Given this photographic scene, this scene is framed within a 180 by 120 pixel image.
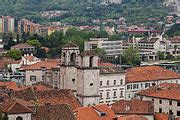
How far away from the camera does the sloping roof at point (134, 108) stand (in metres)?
40.6

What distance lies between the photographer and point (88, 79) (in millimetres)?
45188

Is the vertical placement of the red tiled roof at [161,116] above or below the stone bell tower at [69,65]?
below

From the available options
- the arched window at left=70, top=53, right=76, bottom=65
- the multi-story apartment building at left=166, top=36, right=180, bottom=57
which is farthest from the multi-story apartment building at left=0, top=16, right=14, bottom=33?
the arched window at left=70, top=53, right=76, bottom=65

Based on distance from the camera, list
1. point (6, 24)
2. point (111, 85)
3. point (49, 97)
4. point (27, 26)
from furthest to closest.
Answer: point (6, 24), point (27, 26), point (111, 85), point (49, 97)

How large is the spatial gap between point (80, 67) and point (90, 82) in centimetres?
132

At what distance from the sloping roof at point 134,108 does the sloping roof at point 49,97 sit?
9.22 feet

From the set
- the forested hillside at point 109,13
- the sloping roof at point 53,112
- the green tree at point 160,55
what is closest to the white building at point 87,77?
the sloping roof at point 53,112

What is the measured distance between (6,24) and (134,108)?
409 feet

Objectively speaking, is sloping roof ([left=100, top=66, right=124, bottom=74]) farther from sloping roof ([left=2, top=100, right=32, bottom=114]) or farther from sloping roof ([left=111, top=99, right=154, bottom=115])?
sloping roof ([left=2, top=100, right=32, bottom=114])

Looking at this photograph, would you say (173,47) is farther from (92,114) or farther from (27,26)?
(92,114)

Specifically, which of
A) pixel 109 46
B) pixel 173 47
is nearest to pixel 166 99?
pixel 109 46

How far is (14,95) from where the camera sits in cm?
3953

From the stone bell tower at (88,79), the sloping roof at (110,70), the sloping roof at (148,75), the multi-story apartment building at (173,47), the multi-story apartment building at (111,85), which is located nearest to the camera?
the stone bell tower at (88,79)

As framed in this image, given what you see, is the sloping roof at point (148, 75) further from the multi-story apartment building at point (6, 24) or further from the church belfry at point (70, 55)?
the multi-story apartment building at point (6, 24)
